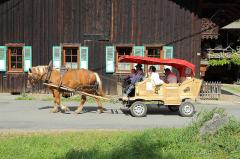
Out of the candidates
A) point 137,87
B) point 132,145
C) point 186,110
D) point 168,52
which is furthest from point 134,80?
point 168,52

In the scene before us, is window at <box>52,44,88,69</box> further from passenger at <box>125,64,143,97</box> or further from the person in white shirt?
the person in white shirt

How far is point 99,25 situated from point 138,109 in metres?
9.17

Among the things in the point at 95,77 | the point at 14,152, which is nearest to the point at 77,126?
the point at 95,77

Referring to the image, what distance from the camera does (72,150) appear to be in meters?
9.66

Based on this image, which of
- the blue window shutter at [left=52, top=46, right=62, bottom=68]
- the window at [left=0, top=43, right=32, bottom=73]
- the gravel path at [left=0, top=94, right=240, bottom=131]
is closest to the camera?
the gravel path at [left=0, top=94, right=240, bottom=131]

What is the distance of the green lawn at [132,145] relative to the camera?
372 inches

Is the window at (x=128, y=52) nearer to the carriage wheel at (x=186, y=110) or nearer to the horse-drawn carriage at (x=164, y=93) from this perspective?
the horse-drawn carriage at (x=164, y=93)

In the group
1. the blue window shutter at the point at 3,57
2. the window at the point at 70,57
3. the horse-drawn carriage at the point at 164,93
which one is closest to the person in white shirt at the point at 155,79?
the horse-drawn carriage at the point at 164,93

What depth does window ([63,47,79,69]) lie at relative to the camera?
2469cm

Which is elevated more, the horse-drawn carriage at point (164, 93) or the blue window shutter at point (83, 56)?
the blue window shutter at point (83, 56)

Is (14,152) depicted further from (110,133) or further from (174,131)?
(174,131)

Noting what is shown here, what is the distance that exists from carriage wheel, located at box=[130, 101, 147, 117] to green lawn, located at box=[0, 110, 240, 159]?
4.45m

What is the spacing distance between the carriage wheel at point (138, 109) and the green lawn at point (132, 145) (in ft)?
14.6

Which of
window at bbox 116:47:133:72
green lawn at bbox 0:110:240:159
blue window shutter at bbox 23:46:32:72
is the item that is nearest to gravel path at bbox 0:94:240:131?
green lawn at bbox 0:110:240:159
